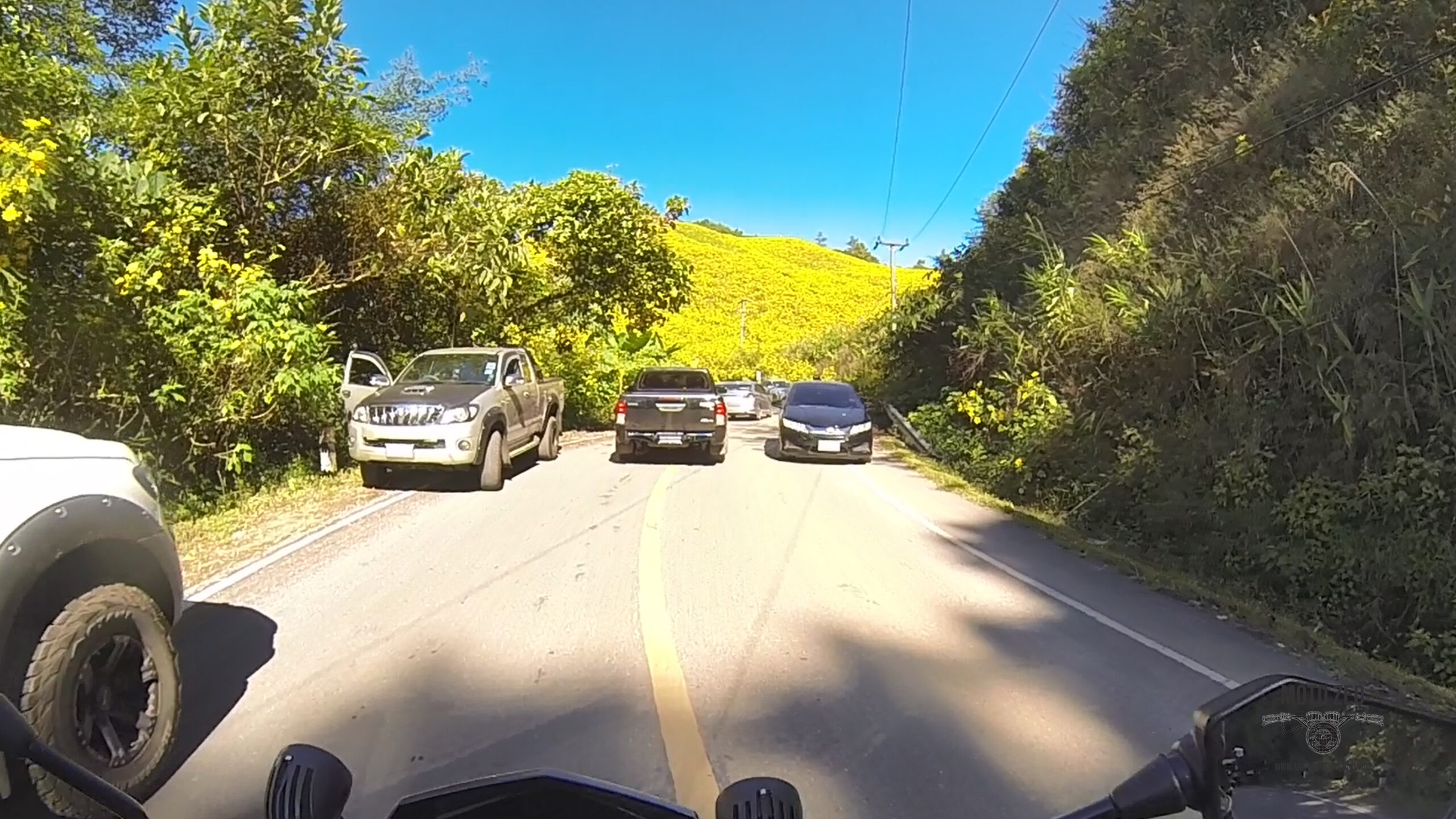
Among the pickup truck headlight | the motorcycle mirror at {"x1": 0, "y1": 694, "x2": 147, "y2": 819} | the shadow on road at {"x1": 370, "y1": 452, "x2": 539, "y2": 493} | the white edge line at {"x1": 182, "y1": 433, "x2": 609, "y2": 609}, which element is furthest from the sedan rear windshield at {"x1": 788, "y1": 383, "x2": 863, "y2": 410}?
the motorcycle mirror at {"x1": 0, "y1": 694, "x2": 147, "y2": 819}

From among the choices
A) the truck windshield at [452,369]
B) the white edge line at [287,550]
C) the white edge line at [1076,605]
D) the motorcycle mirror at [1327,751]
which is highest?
the truck windshield at [452,369]

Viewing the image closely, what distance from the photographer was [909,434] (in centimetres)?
2255

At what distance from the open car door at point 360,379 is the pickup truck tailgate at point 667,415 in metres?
3.90

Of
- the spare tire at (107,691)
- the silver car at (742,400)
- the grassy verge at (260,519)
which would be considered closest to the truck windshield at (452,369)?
the grassy verge at (260,519)

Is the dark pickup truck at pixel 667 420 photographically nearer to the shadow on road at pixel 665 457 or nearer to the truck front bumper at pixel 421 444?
the shadow on road at pixel 665 457

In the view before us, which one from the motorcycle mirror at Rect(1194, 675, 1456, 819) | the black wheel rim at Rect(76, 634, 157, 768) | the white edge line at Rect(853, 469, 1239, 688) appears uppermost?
the motorcycle mirror at Rect(1194, 675, 1456, 819)

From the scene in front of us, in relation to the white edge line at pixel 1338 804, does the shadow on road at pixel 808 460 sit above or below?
below

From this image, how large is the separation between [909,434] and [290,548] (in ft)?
53.3

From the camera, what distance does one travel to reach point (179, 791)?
3742 millimetres

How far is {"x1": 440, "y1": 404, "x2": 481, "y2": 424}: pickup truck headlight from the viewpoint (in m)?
11.8

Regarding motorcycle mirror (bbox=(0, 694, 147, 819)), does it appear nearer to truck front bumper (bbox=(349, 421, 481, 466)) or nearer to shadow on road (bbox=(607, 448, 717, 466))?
truck front bumper (bbox=(349, 421, 481, 466))

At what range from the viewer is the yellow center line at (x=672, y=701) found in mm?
3842

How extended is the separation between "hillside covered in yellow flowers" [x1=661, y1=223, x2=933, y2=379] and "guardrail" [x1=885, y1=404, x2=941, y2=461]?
14.4 meters

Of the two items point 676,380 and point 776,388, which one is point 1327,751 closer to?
point 676,380
